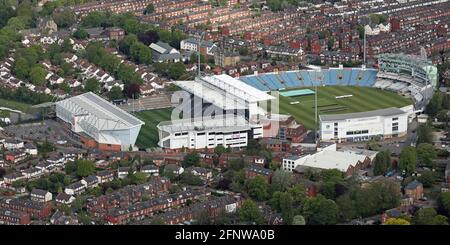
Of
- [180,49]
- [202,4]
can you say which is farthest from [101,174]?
[202,4]

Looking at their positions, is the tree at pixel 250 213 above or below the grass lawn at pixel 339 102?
below

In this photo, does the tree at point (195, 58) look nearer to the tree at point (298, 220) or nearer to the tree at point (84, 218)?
the tree at point (84, 218)

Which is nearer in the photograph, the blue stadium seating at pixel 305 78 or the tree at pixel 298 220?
the tree at pixel 298 220

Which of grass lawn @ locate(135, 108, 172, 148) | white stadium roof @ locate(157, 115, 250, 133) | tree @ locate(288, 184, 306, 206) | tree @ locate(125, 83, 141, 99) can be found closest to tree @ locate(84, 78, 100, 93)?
tree @ locate(125, 83, 141, 99)

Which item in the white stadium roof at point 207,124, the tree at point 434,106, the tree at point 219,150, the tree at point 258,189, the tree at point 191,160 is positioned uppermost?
the tree at point 434,106

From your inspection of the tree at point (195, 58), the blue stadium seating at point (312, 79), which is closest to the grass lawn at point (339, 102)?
the blue stadium seating at point (312, 79)

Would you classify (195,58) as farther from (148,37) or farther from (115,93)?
(115,93)
